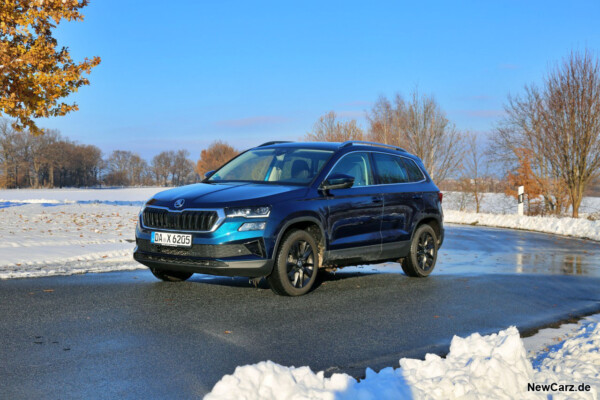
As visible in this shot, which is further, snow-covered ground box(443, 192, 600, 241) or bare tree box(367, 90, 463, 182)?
bare tree box(367, 90, 463, 182)

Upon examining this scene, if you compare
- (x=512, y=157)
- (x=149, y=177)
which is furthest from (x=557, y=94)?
(x=149, y=177)

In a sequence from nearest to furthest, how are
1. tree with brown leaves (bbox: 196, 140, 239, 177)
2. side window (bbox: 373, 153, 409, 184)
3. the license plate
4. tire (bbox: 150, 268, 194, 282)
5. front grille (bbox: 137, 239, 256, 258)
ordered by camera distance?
front grille (bbox: 137, 239, 256, 258) < the license plate < tire (bbox: 150, 268, 194, 282) < side window (bbox: 373, 153, 409, 184) < tree with brown leaves (bbox: 196, 140, 239, 177)

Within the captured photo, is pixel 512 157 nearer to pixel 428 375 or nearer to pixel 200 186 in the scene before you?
pixel 200 186

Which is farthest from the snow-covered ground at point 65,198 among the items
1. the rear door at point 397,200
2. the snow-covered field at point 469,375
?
the snow-covered field at point 469,375

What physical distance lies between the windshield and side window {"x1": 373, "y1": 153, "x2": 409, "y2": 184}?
973 millimetres

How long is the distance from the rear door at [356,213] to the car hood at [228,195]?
63 centimetres

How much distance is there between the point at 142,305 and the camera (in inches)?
265

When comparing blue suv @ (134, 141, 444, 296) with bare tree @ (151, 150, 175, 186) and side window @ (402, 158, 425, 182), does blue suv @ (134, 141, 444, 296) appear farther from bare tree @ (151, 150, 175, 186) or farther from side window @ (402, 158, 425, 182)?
bare tree @ (151, 150, 175, 186)

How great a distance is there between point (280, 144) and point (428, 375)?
18.5ft

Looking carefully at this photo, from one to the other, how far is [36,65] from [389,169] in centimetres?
1618

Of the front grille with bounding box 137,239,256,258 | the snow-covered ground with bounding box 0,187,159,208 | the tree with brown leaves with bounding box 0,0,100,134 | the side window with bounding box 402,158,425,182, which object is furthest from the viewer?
the snow-covered ground with bounding box 0,187,159,208

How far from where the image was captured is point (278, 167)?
27.4 feet

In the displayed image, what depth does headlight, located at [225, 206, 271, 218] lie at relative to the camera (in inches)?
276

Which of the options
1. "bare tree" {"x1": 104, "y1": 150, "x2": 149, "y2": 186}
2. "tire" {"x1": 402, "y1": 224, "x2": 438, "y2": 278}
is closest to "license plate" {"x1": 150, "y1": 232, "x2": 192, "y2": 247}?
"tire" {"x1": 402, "y1": 224, "x2": 438, "y2": 278}
